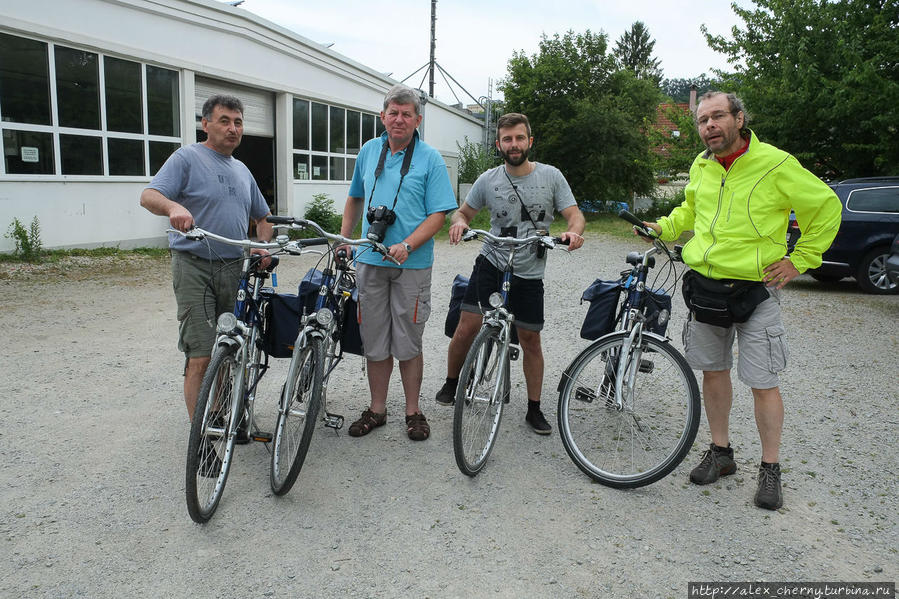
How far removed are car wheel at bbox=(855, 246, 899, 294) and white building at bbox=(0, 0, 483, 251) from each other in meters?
11.6

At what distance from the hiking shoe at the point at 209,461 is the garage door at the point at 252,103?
1204cm

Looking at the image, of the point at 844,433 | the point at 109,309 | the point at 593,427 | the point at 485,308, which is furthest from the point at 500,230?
the point at 109,309

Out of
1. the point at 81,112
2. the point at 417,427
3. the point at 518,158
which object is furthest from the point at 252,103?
the point at 417,427

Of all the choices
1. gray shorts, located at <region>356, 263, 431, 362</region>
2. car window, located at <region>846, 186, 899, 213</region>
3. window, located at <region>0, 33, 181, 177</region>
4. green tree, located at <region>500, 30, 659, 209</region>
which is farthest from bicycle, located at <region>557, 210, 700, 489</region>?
green tree, located at <region>500, 30, 659, 209</region>

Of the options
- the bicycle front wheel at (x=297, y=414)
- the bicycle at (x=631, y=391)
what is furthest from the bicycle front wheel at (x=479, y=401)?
the bicycle front wheel at (x=297, y=414)

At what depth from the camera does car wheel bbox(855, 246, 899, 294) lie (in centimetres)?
995

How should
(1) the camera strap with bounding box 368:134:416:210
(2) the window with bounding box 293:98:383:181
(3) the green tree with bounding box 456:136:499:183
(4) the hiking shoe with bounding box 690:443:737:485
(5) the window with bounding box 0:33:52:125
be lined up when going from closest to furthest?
(4) the hiking shoe with bounding box 690:443:737:485, (1) the camera strap with bounding box 368:134:416:210, (5) the window with bounding box 0:33:52:125, (2) the window with bounding box 293:98:383:181, (3) the green tree with bounding box 456:136:499:183

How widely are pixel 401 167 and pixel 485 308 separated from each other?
1.02 metres

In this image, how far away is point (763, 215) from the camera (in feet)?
11.0

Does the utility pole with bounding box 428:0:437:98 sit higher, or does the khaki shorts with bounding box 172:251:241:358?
the utility pole with bounding box 428:0:437:98

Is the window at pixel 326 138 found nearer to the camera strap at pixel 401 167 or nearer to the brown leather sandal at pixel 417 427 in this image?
the camera strap at pixel 401 167

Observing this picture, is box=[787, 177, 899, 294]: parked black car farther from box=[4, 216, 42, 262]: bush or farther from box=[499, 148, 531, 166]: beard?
box=[4, 216, 42, 262]: bush

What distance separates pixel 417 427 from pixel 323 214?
13.3m

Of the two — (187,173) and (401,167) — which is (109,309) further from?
(401,167)
